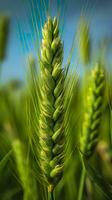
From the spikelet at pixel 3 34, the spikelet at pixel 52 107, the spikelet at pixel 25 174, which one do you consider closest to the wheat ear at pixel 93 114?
the spikelet at pixel 25 174

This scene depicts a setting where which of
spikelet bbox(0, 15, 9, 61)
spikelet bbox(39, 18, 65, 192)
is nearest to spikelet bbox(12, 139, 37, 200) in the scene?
spikelet bbox(39, 18, 65, 192)

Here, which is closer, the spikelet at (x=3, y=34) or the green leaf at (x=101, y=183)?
the green leaf at (x=101, y=183)

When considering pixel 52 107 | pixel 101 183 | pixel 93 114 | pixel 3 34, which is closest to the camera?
pixel 52 107

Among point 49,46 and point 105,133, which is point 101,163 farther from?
point 49,46

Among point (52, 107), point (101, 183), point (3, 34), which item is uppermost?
point (3, 34)

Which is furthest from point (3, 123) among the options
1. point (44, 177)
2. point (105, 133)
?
point (44, 177)

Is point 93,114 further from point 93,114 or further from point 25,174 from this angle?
point 25,174

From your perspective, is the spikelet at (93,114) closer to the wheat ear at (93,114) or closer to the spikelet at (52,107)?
the wheat ear at (93,114)

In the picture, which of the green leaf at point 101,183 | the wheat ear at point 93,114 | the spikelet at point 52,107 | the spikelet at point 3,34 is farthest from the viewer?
the spikelet at point 3,34

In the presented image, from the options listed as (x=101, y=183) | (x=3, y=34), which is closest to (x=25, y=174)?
(x=101, y=183)
